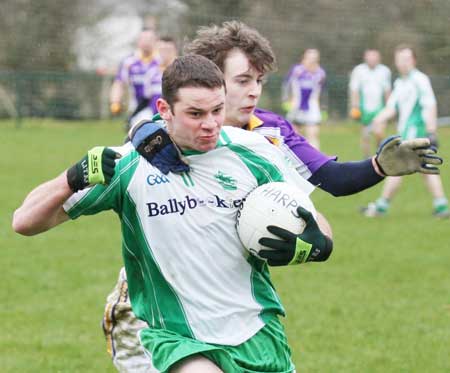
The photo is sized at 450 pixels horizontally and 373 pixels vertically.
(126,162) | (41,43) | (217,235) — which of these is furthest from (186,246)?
(41,43)

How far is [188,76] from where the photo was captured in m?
3.51

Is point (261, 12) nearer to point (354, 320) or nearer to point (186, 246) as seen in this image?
point (354, 320)

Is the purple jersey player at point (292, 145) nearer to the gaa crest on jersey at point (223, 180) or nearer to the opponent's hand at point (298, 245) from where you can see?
the gaa crest on jersey at point (223, 180)

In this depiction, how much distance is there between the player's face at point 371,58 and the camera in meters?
18.4

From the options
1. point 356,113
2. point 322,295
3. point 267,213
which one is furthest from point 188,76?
point 356,113

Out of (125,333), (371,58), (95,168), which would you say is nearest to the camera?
(95,168)

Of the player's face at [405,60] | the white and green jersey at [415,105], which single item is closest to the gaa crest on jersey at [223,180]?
the white and green jersey at [415,105]

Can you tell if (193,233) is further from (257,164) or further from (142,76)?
(142,76)

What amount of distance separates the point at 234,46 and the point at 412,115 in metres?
7.94

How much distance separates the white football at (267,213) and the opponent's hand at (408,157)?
1.26 feet

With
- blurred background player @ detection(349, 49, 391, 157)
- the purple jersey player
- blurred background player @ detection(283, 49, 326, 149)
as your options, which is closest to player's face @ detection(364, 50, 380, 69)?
blurred background player @ detection(349, 49, 391, 157)

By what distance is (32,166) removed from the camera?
17.0 metres

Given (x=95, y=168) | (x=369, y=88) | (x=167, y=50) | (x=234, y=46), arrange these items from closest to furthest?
(x=95, y=168), (x=234, y=46), (x=167, y=50), (x=369, y=88)

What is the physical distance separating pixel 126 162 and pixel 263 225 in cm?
56
